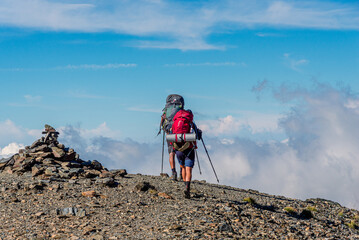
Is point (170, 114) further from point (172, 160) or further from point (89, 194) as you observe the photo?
point (89, 194)

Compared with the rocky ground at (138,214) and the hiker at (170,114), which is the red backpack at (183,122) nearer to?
the rocky ground at (138,214)

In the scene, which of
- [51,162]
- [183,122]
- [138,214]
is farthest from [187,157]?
[51,162]

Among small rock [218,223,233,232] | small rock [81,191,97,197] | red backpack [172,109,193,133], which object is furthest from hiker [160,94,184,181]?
small rock [218,223,233,232]

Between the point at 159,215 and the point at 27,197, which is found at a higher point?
the point at 27,197

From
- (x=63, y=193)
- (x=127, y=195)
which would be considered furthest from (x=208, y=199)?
(x=63, y=193)

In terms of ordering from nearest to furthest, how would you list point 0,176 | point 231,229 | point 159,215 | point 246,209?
1. point 231,229
2. point 159,215
3. point 246,209
4. point 0,176

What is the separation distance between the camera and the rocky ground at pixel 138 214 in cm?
1152

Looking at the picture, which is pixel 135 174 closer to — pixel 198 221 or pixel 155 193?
pixel 155 193

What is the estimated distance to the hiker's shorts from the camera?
15.8m

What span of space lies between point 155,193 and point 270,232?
204 inches

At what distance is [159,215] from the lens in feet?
42.1

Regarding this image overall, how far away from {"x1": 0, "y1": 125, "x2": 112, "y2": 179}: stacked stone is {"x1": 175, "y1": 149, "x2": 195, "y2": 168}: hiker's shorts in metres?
5.31

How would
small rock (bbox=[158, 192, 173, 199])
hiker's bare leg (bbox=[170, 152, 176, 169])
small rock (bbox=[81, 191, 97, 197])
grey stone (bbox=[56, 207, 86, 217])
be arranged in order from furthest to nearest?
hiker's bare leg (bbox=[170, 152, 176, 169]) → small rock (bbox=[158, 192, 173, 199]) → small rock (bbox=[81, 191, 97, 197]) → grey stone (bbox=[56, 207, 86, 217])

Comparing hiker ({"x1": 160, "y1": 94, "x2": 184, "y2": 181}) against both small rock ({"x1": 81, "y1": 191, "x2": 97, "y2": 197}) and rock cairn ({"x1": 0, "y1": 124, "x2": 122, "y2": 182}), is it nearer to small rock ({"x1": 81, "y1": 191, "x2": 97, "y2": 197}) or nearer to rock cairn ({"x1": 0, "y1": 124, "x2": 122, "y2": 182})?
rock cairn ({"x1": 0, "y1": 124, "x2": 122, "y2": 182})
